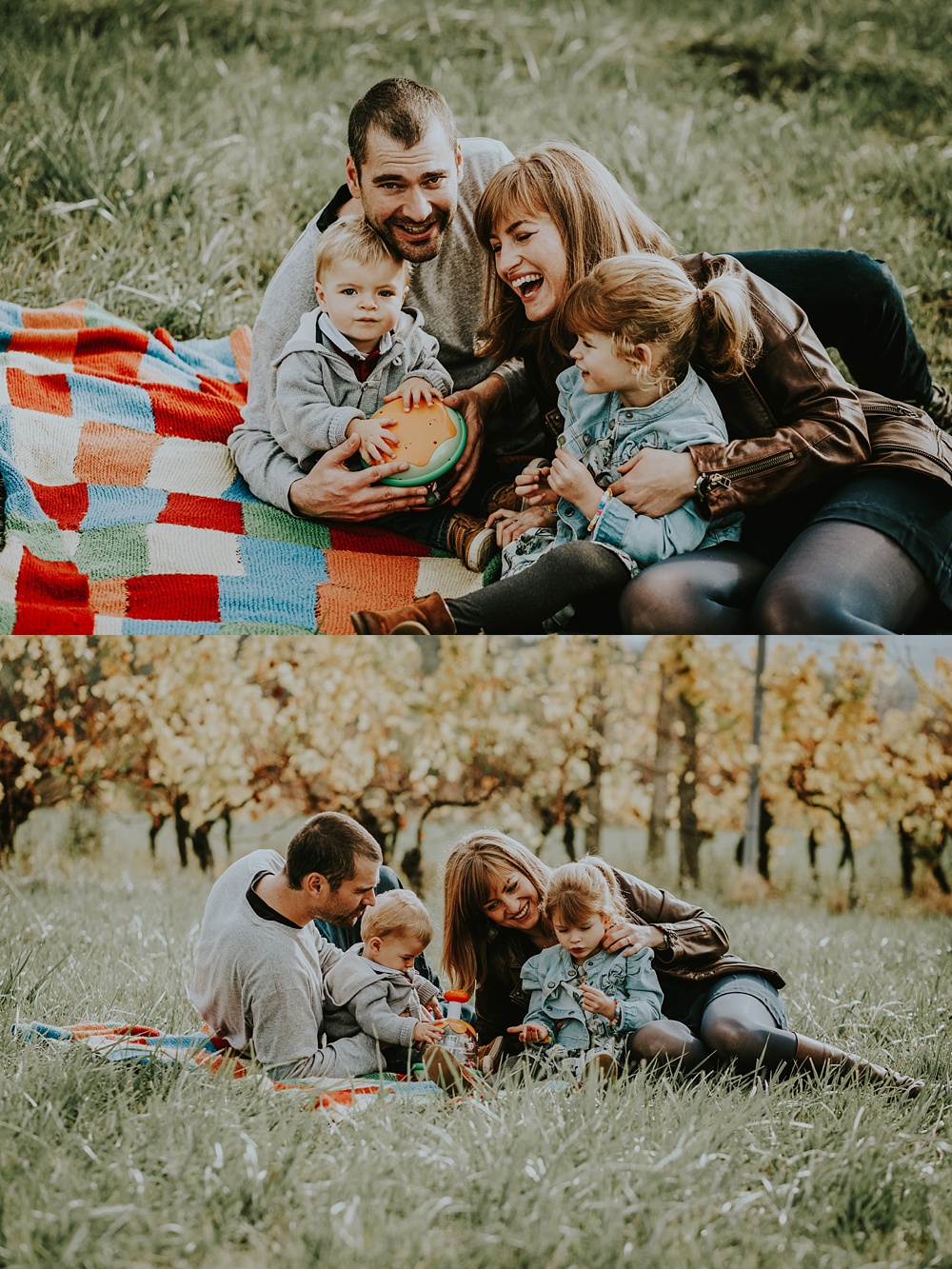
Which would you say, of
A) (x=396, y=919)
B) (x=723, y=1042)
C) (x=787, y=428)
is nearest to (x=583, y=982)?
(x=723, y=1042)

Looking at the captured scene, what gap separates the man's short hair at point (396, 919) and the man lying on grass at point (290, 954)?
0.02m

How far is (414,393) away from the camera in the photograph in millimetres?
2969

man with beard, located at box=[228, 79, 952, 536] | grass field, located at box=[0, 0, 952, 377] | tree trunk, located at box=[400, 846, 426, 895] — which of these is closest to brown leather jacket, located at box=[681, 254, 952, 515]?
man with beard, located at box=[228, 79, 952, 536]

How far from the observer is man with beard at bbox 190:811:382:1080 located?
2221mm

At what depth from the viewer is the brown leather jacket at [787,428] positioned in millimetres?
2504

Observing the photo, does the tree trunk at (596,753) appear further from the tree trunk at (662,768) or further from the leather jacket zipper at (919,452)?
the leather jacket zipper at (919,452)

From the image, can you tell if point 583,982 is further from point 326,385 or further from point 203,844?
point 326,385

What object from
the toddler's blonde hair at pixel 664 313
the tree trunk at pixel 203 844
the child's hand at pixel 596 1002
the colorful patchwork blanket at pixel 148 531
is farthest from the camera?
the colorful patchwork blanket at pixel 148 531

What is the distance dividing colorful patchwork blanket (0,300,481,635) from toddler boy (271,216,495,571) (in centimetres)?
12

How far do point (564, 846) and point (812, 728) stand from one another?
622 mm

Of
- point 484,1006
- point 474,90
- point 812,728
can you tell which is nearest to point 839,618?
point 812,728

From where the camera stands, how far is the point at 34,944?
2701 mm

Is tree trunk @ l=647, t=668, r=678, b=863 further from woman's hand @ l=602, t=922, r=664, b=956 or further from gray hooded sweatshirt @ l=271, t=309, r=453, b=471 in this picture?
gray hooded sweatshirt @ l=271, t=309, r=453, b=471

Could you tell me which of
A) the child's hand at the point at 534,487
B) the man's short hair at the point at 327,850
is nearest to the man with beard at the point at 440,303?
the child's hand at the point at 534,487
